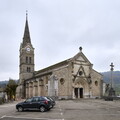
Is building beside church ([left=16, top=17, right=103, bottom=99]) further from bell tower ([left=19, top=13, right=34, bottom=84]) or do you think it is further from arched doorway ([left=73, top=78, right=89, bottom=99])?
bell tower ([left=19, top=13, right=34, bottom=84])

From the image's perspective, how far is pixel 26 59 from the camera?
70438mm

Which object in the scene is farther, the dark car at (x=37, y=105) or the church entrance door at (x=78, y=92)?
the church entrance door at (x=78, y=92)

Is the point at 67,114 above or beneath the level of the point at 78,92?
above

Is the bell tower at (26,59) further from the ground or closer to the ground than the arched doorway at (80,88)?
further from the ground

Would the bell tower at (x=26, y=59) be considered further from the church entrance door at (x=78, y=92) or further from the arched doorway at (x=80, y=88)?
the arched doorway at (x=80, y=88)

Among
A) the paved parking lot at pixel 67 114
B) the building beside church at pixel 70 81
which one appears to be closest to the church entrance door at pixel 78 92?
the building beside church at pixel 70 81

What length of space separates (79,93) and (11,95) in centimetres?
1649

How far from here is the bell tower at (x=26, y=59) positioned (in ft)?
228

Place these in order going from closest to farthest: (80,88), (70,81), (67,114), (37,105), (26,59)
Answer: (67,114) → (37,105) → (70,81) → (80,88) → (26,59)

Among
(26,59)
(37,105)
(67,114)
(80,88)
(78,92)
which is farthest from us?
(26,59)

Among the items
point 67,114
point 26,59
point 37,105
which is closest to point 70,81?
point 26,59

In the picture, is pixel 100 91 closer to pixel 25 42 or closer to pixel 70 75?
pixel 70 75

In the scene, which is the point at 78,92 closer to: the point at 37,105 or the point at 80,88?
the point at 80,88

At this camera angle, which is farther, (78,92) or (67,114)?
(78,92)
